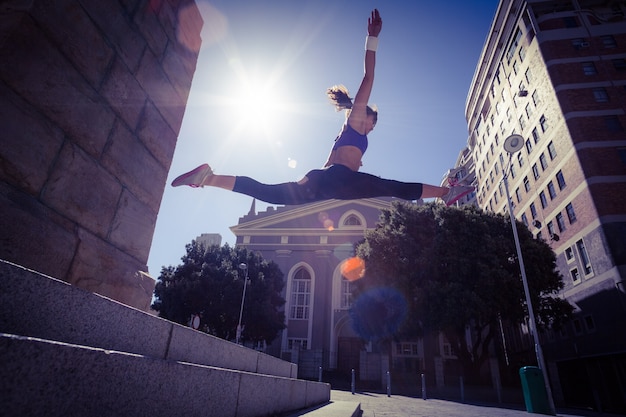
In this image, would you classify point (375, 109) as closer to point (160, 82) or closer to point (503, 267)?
point (160, 82)

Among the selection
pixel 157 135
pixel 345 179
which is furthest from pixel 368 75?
pixel 157 135

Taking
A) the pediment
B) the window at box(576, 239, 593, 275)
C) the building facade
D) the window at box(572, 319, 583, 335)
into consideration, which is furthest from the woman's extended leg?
the pediment

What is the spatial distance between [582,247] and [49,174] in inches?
1051

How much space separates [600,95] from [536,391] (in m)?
22.5

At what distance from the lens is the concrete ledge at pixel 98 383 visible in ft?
3.28

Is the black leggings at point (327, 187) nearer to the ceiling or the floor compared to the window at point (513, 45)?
nearer to the floor

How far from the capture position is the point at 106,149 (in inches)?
102

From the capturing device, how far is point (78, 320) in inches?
61.1

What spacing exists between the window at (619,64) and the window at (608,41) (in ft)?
4.51

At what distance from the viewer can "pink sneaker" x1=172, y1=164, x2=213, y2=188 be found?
13.0 ft

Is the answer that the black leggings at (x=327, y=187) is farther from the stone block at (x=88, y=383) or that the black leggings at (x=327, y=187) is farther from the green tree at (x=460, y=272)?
the green tree at (x=460, y=272)

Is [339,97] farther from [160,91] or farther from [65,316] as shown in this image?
[65,316]

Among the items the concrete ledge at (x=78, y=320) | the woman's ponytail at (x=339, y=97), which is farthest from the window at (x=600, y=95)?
the concrete ledge at (x=78, y=320)

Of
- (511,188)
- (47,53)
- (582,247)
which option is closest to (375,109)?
(47,53)
